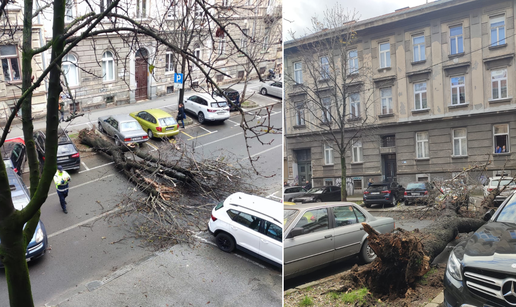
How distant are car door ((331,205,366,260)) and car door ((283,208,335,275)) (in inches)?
2.0

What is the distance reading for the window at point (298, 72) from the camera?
3107 mm

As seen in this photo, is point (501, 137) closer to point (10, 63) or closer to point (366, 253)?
point (366, 253)

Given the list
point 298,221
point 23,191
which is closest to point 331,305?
point 298,221

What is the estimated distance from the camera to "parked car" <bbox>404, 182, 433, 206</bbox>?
2744mm

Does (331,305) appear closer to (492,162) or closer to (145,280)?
(492,162)

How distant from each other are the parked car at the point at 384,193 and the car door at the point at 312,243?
0.95 feet

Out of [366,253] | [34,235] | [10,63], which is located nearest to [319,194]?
[366,253]

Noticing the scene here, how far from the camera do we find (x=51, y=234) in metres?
9.84

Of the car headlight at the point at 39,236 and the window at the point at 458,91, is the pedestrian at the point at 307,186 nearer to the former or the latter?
the window at the point at 458,91

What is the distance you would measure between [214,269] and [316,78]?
6096mm

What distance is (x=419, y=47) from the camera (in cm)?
278

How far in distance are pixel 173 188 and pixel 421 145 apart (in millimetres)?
9271

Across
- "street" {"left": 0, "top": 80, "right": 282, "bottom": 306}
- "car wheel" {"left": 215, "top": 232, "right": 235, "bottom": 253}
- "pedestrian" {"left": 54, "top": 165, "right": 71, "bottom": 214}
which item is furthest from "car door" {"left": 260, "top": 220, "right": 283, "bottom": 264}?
"pedestrian" {"left": 54, "top": 165, "right": 71, "bottom": 214}

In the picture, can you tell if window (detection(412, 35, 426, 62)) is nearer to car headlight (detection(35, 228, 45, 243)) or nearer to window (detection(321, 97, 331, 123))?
window (detection(321, 97, 331, 123))
